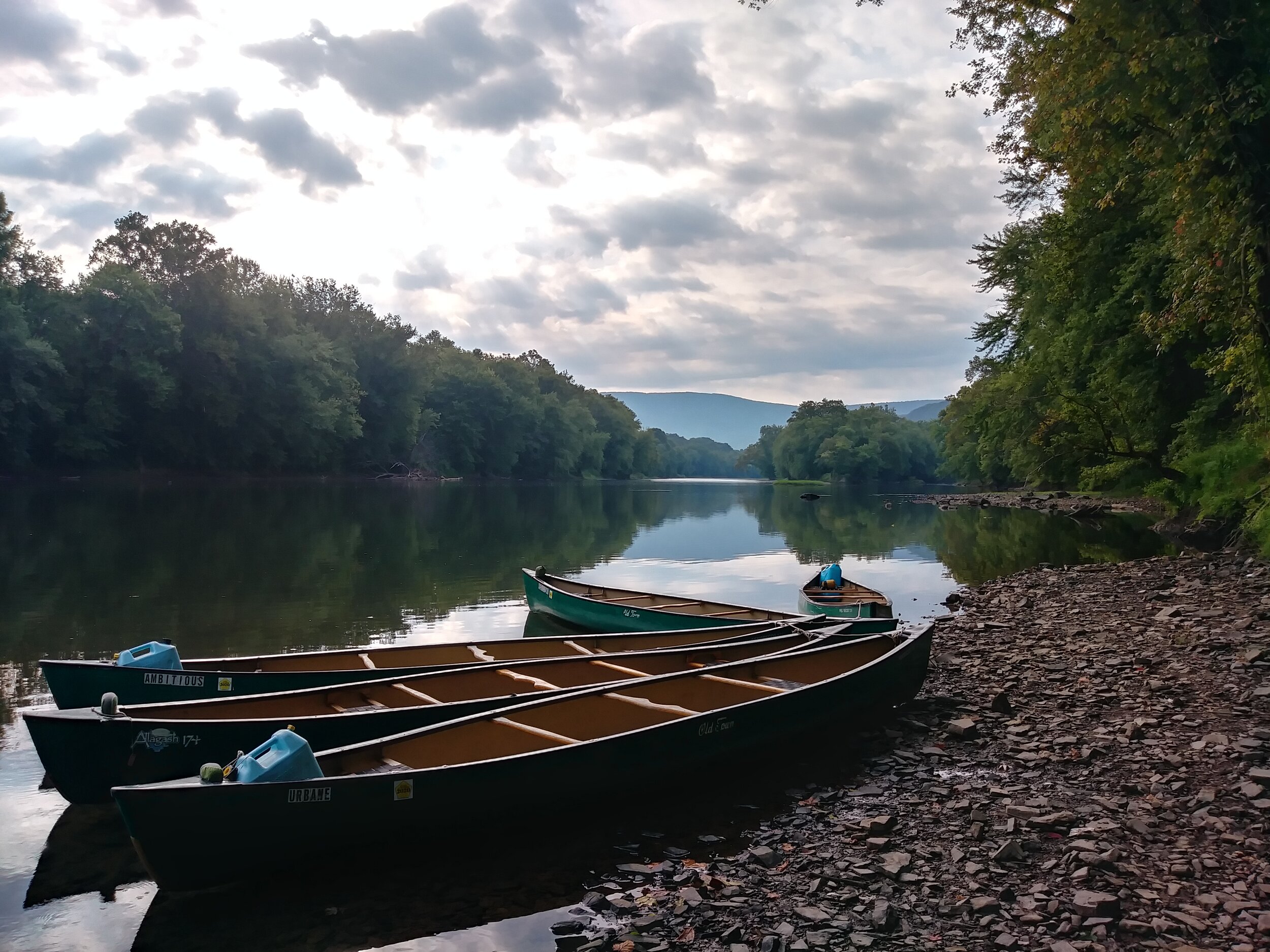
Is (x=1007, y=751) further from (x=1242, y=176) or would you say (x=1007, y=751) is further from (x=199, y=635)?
(x=199, y=635)

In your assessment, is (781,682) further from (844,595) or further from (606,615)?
(844,595)

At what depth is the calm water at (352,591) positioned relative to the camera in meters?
5.98

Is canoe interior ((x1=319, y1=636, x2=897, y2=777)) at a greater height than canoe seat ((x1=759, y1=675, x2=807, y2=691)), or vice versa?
canoe interior ((x1=319, y1=636, x2=897, y2=777))

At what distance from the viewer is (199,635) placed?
608 inches

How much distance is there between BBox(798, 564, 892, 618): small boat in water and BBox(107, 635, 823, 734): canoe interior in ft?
15.5

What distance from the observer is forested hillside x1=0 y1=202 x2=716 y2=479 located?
59438mm

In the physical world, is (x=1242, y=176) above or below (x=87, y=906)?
above

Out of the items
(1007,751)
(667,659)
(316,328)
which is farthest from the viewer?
(316,328)

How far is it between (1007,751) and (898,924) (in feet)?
13.1

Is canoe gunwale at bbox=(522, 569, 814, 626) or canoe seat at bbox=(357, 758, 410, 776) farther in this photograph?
canoe gunwale at bbox=(522, 569, 814, 626)

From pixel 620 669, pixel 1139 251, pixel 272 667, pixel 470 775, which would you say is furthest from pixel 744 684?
pixel 1139 251

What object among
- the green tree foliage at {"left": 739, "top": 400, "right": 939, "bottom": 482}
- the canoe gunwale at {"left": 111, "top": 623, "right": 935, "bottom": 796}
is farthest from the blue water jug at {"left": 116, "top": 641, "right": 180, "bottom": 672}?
the green tree foliage at {"left": 739, "top": 400, "right": 939, "bottom": 482}

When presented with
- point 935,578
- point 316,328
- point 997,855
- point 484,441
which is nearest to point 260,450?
point 316,328

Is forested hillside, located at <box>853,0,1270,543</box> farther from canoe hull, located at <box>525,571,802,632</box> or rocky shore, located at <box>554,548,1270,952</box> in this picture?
canoe hull, located at <box>525,571,802,632</box>
